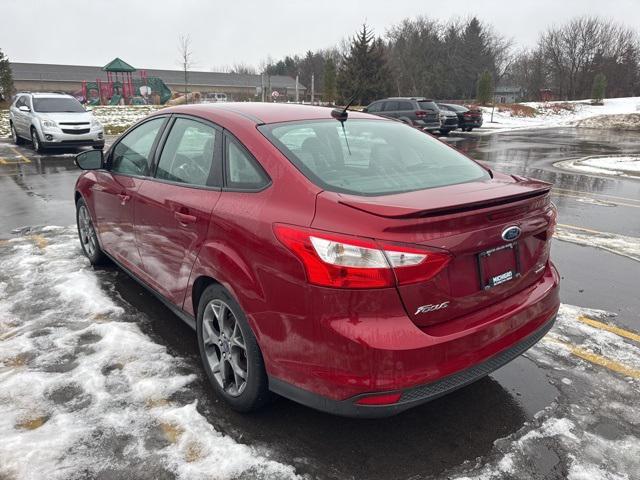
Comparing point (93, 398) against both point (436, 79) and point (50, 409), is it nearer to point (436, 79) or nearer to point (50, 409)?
point (50, 409)

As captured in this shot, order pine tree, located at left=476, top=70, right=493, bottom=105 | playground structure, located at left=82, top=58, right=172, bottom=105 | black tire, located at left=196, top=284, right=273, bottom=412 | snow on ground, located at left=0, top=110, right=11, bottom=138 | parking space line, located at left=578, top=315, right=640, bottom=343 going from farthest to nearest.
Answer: playground structure, located at left=82, top=58, right=172, bottom=105 → pine tree, located at left=476, top=70, right=493, bottom=105 → snow on ground, located at left=0, top=110, right=11, bottom=138 → parking space line, located at left=578, top=315, right=640, bottom=343 → black tire, located at left=196, top=284, right=273, bottom=412

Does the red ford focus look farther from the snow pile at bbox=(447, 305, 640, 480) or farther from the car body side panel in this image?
the snow pile at bbox=(447, 305, 640, 480)

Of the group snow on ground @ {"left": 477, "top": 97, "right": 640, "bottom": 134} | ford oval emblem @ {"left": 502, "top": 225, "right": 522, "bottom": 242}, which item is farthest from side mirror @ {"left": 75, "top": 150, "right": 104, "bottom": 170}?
snow on ground @ {"left": 477, "top": 97, "right": 640, "bottom": 134}

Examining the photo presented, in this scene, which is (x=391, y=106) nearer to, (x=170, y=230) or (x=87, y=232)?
(x=87, y=232)

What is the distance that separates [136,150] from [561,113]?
47174mm

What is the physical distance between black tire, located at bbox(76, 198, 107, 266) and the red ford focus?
172 centimetres

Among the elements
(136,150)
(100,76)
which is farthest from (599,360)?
(100,76)

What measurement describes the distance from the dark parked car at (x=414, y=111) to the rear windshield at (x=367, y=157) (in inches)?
706

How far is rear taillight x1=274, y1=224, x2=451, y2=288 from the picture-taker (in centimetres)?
205

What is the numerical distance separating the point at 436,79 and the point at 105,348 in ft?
197

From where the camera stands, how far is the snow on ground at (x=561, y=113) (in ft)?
124

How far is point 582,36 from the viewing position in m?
63.2

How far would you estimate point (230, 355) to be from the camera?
2.78 m

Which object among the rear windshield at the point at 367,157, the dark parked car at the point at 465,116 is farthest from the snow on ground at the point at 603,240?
the dark parked car at the point at 465,116
